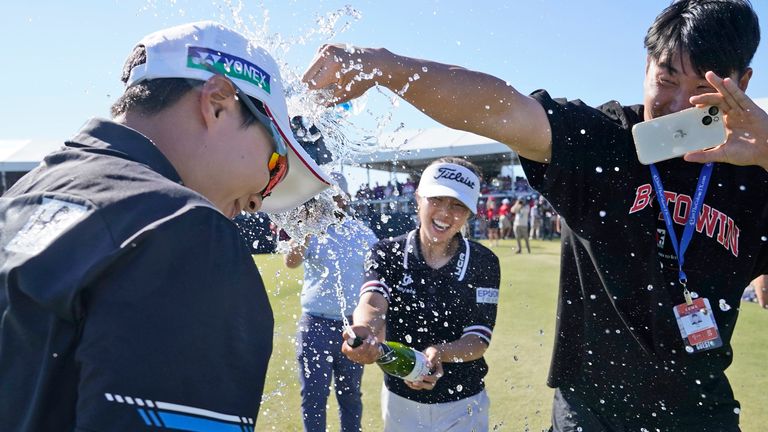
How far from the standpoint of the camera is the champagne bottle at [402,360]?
292 cm

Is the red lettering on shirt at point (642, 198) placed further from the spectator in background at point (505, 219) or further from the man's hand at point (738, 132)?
the spectator in background at point (505, 219)

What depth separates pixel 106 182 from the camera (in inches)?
39.4

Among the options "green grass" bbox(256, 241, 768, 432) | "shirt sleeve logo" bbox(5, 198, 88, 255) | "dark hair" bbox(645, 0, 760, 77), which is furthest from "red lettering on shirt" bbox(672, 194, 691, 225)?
"green grass" bbox(256, 241, 768, 432)

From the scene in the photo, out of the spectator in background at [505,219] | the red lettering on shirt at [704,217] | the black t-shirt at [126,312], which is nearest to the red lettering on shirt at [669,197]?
the red lettering on shirt at [704,217]

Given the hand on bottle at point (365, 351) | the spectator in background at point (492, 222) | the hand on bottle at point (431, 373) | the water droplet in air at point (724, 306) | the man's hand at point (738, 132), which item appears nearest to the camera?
the man's hand at point (738, 132)

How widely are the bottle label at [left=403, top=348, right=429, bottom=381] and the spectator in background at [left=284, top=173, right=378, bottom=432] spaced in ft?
4.55

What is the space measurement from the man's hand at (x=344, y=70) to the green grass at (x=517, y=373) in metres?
3.65

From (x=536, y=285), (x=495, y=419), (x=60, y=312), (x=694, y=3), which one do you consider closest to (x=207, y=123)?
(x=60, y=312)

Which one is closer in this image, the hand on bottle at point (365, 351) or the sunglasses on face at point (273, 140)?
the sunglasses on face at point (273, 140)

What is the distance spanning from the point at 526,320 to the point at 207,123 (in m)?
8.10

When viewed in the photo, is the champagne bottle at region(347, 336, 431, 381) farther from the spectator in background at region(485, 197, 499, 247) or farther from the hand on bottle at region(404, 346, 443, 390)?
the spectator in background at region(485, 197, 499, 247)

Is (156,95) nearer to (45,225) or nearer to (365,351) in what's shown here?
(45,225)

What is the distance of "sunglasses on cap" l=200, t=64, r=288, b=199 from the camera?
1.27m

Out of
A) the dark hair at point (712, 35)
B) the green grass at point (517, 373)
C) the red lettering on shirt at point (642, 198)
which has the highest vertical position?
the dark hair at point (712, 35)
